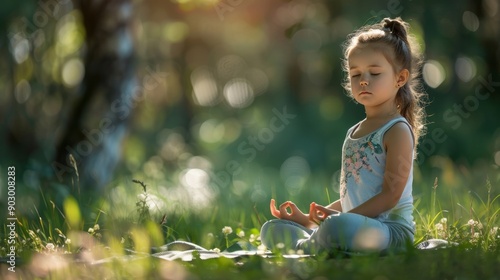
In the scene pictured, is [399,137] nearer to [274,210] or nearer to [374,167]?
[374,167]

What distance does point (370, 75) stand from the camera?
456cm

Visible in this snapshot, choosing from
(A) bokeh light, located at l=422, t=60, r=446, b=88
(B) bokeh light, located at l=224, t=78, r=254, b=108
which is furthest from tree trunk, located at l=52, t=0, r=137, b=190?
(B) bokeh light, located at l=224, t=78, r=254, b=108

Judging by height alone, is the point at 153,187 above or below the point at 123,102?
below

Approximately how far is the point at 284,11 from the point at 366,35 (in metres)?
11.5

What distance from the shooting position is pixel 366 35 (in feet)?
15.2

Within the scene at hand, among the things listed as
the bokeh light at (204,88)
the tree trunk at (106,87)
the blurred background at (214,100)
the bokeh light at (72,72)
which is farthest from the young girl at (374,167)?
the bokeh light at (204,88)

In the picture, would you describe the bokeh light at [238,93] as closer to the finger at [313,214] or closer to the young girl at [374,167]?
the young girl at [374,167]

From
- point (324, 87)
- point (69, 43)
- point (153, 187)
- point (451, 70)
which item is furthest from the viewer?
point (324, 87)

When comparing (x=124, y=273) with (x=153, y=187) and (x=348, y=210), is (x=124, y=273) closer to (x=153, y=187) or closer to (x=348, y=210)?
(x=348, y=210)

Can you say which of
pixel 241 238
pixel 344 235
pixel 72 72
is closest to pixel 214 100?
pixel 72 72

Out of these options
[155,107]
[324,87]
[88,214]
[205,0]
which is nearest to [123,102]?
[205,0]

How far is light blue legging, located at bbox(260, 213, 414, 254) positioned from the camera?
4.24 metres

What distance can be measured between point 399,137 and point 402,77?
Result: 402mm

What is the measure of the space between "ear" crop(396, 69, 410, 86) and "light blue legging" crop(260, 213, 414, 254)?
81cm
